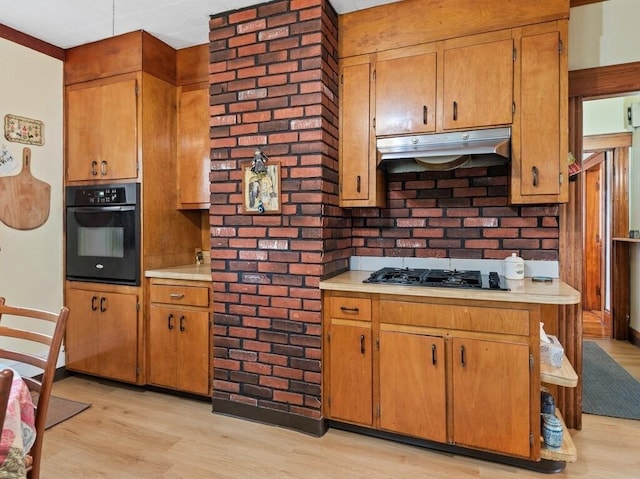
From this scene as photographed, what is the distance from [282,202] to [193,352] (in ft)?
3.96

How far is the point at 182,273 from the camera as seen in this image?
2.74 m

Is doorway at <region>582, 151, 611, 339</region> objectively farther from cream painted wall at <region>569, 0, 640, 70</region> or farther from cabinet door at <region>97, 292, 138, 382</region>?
cabinet door at <region>97, 292, 138, 382</region>

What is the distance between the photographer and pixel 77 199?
10.2 ft

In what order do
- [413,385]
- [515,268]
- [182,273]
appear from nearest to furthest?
[413,385], [515,268], [182,273]

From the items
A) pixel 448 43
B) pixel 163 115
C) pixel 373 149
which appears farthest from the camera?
pixel 163 115

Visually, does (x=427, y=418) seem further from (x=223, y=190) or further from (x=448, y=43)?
(x=448, y=43)

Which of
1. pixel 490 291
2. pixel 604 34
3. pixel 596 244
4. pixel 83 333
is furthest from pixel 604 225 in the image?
pixel 83 333

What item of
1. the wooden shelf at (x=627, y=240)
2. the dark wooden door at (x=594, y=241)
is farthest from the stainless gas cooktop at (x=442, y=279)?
the dark wooden door at (x=594, y=241)

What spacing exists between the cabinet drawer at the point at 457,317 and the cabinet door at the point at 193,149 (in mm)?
1697

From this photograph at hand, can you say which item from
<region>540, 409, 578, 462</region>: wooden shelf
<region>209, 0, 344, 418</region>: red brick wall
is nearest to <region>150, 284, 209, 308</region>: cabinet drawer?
<region>209, 0, 344, 418</region>: red brick wall

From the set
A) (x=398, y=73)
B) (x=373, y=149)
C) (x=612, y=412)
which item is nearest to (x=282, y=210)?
(x=373, y=149)

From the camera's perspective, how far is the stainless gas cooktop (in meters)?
2.08

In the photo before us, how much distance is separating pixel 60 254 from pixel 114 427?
148 centimetres

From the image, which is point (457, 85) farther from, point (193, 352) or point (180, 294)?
point (193, 352)
